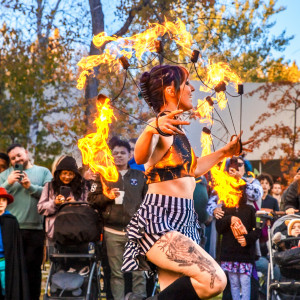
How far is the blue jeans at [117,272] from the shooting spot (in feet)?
24.9

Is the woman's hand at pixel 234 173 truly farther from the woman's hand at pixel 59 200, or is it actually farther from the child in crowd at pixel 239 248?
the woman's hand at pixel 59 200

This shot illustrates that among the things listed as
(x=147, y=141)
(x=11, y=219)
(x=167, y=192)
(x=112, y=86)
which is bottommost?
(x=11, y=219)

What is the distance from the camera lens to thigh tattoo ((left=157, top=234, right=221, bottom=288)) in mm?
4129

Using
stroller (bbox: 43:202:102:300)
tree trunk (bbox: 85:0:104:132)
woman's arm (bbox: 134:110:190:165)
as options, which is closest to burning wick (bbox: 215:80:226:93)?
woman's arm (bbox: 134:110:190:165)

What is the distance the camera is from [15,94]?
18141mm

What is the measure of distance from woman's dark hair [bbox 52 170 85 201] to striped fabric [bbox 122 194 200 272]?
356 centimetres

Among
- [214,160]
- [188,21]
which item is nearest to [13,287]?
[214,160]

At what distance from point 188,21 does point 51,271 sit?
6.19 m

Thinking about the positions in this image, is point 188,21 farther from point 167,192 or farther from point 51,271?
point 167,192

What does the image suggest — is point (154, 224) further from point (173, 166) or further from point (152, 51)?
point (152, 51)

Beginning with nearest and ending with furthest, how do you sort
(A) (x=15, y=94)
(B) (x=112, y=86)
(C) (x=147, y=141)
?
(C) (x=147, y=141) < (B) (x=112, y=86) < (A) (x=15, y=94)

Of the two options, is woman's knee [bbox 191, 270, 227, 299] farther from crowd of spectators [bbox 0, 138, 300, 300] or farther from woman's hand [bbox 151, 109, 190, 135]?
crowd of spectators [bbox 0, 138, 300, 300]

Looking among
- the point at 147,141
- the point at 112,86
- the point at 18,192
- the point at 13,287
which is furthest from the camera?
the point at 112,86

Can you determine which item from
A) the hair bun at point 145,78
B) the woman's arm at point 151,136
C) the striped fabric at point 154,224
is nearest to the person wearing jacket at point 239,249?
the striped fabric at point 154,224
